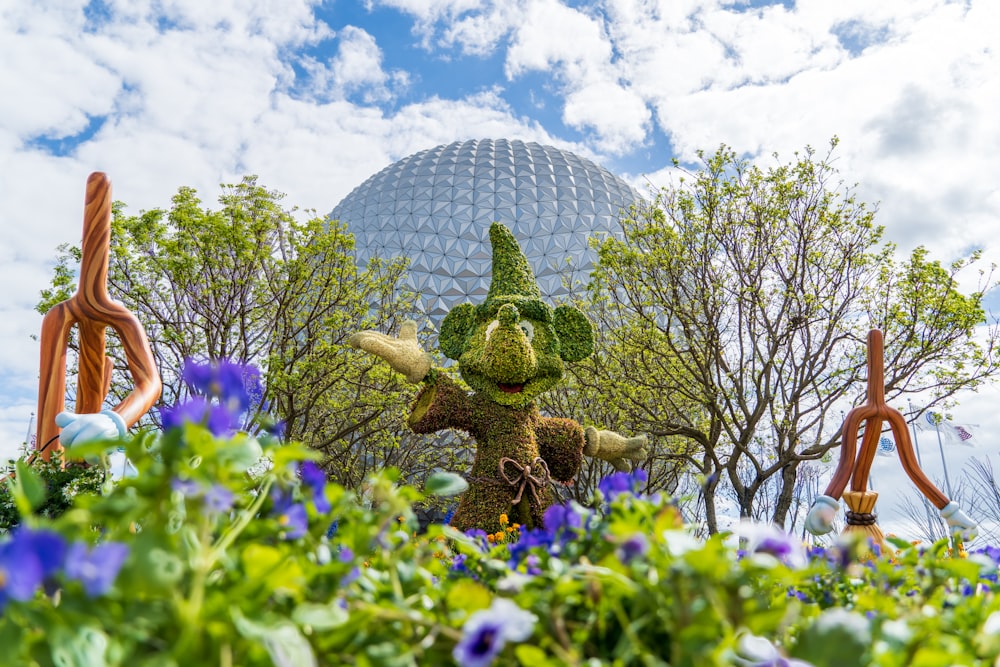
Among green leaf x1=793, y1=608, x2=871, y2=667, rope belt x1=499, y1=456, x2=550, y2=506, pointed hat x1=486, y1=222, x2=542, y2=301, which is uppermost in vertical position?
pointed hat x1=486, y1=222, x2=542, y2=301

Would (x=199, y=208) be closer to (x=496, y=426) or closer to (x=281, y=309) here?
(x=281, y=309)

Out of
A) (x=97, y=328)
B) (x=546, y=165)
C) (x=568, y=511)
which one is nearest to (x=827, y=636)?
(x=568, y=511)

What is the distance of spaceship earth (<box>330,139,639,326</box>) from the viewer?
19438mm

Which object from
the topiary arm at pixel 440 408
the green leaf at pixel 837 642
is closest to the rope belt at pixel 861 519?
the topiary arm at pixel 440 408

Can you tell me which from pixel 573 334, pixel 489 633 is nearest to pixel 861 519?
pixel 573 334

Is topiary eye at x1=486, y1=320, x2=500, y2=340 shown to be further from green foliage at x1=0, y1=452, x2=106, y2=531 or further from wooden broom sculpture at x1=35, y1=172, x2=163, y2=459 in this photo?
green foliage at x1=0, y1=452, x2=106, y2=531

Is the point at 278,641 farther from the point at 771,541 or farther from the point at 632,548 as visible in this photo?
Result: the point at 771,541

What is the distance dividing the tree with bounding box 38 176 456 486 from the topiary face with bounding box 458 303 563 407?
421 centimetres

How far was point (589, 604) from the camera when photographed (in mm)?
1020

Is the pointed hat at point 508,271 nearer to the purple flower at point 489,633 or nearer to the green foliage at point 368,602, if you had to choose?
the green foliage at point 368,602

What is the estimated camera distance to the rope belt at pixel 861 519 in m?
5.29

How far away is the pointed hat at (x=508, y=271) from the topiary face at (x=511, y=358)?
353 mm

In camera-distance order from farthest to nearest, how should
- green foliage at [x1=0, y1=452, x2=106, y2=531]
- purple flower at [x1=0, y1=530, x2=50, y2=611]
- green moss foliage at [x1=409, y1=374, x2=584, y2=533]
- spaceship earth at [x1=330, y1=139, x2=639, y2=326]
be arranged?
spaceship earth at [x1=330, y1=139, x2=639, y2=326]
green moss foliage at [x1=409, y1=374, x2=584, y2=533]
green foliage at [x1=0, y1=452, x2=106, y2=531]
purple flower at [x1=0, y1=530, x2=50, y2=611]

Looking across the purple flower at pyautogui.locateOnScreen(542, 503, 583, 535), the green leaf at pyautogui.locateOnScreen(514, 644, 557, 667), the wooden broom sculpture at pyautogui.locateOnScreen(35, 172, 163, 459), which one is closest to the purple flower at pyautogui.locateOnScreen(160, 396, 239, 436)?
the green leaf at pyautogui.locateOnScreen(514, 644, 557, 667)
